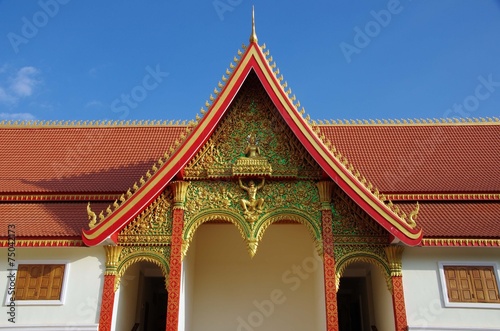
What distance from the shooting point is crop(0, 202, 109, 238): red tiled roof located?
938cm

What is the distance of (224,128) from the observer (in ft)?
32.7

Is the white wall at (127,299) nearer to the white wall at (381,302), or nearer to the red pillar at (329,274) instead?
the red pillar at (329,274)

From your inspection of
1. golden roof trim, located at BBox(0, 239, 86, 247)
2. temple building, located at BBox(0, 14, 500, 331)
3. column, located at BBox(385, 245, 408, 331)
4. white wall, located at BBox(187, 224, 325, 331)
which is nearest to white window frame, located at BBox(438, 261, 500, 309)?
temple building, located at BBox(0, 14, 500, 331)

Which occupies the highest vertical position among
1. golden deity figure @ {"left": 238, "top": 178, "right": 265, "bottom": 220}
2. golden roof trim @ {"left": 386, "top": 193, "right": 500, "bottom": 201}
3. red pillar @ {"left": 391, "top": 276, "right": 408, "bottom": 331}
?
golden roof trim @ {"left": 386, "top": 193, "right": 500, "bottom": 201}

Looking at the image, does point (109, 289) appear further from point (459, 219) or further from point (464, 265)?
point (459, 219)

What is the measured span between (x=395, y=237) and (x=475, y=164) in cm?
453

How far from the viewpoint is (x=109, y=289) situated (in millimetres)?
9031

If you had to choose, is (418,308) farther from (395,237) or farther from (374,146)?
(374,146)

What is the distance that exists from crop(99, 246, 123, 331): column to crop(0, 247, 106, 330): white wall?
0.11 metres

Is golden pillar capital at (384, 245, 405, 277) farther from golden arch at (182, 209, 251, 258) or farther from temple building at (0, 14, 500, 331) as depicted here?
golden arch at (182, 209, 251, 258)

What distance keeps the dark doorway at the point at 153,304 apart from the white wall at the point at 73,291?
7.21 ft

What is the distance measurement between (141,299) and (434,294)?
618 centimetres

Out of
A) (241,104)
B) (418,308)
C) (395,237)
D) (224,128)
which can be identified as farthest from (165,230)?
(418,308)

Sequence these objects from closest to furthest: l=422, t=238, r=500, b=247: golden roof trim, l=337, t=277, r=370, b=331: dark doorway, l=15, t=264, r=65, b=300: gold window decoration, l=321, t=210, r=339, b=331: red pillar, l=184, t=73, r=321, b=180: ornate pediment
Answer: l=321, t=210, r=339, b=331: red pillar
l=422, t=238, r=500, b=247: golden roof trim
l=15, t=264, r=65, b=300: gold window decoration
l=184, t=73, r=321, b=180: ornate pediment
l=337, t=277, r=370, b=331: dark doorway
